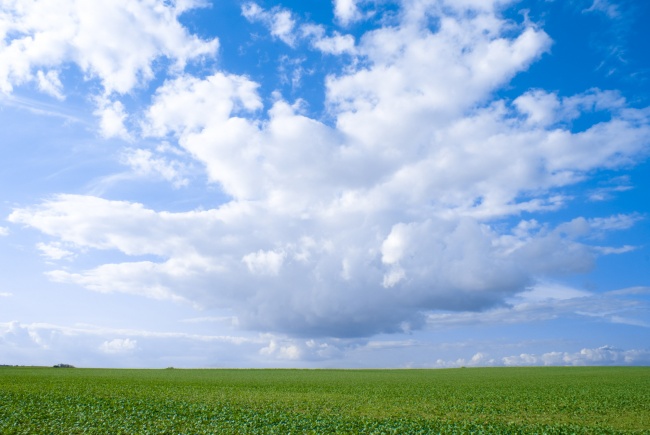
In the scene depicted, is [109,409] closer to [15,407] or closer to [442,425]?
[15,407]

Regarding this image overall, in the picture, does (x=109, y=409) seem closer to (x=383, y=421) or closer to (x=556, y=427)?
(x=383, y=421)

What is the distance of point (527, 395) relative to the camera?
51594 mm

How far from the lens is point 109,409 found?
119 feet

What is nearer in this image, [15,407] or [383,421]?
[383,421]

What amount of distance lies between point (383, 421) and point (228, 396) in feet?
69.3

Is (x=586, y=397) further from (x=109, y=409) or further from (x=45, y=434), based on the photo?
(x=45, y=434)

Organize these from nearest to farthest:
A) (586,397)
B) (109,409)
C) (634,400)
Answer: (109,409)
(634,400)
(586,397)

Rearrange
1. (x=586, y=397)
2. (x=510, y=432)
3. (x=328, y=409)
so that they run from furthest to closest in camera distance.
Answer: (x=586, y=397) → (x=328, y=409) → (x=510, y=432)

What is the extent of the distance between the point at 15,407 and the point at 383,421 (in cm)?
2767

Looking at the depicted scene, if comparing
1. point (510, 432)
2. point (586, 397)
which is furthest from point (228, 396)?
point (586, 397)

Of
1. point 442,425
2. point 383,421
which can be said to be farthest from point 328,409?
point 442,425

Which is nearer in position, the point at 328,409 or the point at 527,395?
the point at 328,409

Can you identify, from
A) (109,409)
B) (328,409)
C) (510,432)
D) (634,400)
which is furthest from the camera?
(634,400)

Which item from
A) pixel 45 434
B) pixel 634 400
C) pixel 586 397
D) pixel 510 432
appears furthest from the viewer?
pixel 586 397
